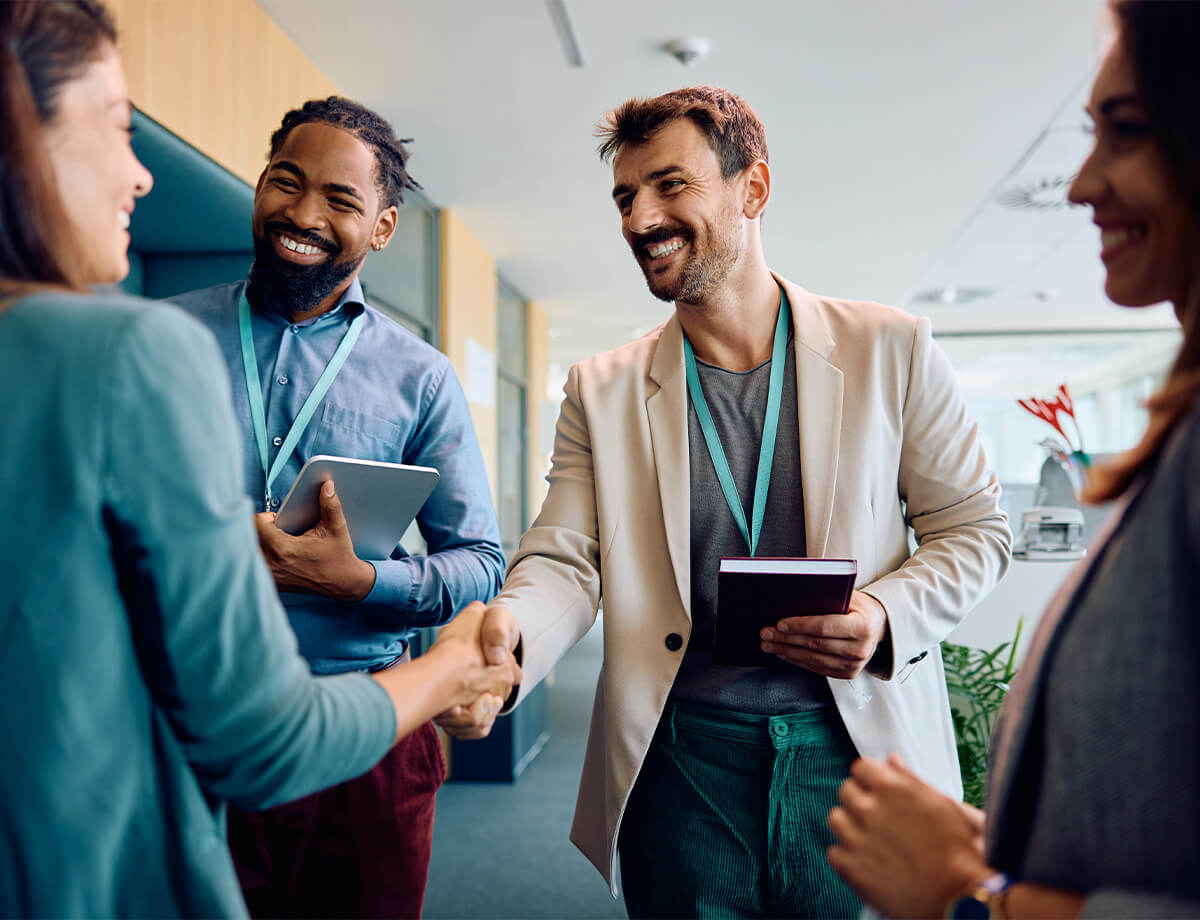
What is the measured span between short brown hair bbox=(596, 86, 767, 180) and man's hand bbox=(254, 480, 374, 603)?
3.06 feet

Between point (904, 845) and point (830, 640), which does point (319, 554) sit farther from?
point (904, 845)

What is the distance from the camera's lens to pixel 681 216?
5.59 feet

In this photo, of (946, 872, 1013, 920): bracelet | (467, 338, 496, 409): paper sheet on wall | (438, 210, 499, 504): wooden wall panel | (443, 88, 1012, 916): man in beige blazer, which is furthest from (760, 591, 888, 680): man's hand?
(467, 338, 496, 409): paper sheet on wall

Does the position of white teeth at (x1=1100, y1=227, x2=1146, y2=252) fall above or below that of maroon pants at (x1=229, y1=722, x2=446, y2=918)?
above

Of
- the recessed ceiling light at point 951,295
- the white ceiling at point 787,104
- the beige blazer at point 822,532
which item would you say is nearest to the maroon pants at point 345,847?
the beige blazer at point 822,532

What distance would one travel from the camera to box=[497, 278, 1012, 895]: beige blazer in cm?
148

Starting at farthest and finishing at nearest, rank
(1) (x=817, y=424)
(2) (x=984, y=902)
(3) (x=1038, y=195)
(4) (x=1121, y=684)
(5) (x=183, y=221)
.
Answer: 1. (3) (x=1038, y=195)
2. (5) (x=183, y=221)
3. (1) (x=817, y=424)
4. (2) (x=984, y=902)
5. (4) (x=1121, y=684)

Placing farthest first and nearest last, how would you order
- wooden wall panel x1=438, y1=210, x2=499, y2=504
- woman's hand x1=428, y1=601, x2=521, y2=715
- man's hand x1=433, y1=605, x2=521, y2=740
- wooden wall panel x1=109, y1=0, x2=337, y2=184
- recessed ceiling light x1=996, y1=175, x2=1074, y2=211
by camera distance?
wooden wall panel x1=438, y1=210, x2=499, y2=504, recessed ceiling light x1=996, y1=175, x2=1074, y2=211, wooden wall panel x1=109, y1=0, x2=337, y2=184, man's hand x1=433, y1=605, x2=521, y2=740, woman's hand x1=428, y1=601, x2=521, y2=715

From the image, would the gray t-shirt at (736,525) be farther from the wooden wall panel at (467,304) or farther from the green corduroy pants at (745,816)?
the wooden wall panel at (467,304)

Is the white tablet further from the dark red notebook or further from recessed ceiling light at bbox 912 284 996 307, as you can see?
recessed ceiling light at bbox 912 284 996 307

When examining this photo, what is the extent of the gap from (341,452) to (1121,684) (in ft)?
4.29

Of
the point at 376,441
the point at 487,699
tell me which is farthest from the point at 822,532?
the point at 376,441

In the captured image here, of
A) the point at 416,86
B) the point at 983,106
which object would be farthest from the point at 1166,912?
the point at 983,106

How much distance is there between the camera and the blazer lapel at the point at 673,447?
60.1 inches
